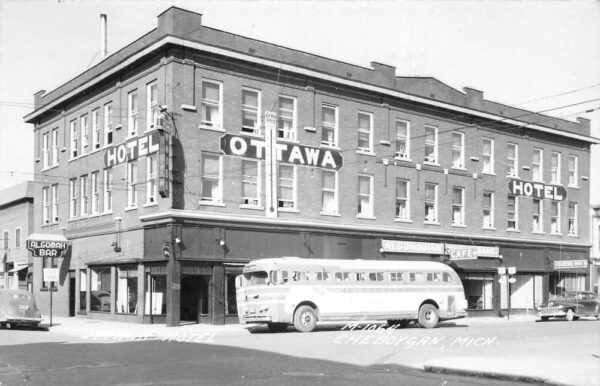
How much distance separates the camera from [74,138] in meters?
38.3

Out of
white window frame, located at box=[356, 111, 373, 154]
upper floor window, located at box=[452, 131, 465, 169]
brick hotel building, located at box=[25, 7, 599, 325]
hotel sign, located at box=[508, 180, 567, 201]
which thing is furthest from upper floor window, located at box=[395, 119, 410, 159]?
hotel sign, located at box=[508, 180, 567, 201]

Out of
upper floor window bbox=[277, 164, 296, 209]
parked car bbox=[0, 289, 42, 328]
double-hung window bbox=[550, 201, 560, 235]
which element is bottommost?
parked car bbox=[0, 289, 42, 328]

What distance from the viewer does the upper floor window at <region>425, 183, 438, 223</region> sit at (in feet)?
128

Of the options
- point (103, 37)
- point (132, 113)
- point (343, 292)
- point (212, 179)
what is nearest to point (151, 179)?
point (212, 179)

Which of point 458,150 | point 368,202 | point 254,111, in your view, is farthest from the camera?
point 458,150

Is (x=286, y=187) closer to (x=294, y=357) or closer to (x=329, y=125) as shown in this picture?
(x=329, y=125)

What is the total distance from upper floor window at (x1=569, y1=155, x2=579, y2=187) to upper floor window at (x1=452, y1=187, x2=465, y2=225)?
34.1 feet

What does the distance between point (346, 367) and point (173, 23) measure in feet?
64.2

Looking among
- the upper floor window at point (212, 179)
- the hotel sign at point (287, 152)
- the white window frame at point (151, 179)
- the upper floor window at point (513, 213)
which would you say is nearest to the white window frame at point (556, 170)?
the upper floor window at point (513, 213)

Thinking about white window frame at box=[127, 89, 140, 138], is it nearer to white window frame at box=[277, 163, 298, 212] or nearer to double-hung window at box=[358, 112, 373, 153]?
white window frame at box=[277, 163, 298, 212]

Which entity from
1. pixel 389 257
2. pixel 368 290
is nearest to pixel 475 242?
pixel 389 257

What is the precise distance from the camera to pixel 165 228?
29609 millimetres

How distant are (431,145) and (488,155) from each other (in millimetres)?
4835

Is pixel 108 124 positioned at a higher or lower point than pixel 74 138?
higher
